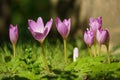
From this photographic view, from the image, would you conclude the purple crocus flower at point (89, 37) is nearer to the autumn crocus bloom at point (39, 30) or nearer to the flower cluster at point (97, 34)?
the flower cluster at point (97, 34)

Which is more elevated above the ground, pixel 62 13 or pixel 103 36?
pixel 62 13

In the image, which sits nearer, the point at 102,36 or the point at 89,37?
the point at 102,36

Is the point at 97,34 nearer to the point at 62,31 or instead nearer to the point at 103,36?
the point at 103,36

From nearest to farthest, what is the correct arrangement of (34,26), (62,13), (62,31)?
(34,26) → (62,31) → (62,13)

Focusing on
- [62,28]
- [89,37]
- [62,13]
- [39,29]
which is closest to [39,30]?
[39,29]

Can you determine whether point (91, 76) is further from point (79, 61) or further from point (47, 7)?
point (47, 7)

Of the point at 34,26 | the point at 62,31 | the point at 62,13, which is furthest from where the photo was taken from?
the point at 62,13

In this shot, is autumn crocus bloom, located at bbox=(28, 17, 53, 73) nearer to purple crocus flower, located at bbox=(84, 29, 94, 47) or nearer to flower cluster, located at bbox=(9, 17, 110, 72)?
flower cluster, located at bbox=(9, 17, 110, 72)

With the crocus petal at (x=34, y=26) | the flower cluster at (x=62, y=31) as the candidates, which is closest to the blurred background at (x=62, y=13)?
the flower cluster at (x=62, y=31)
